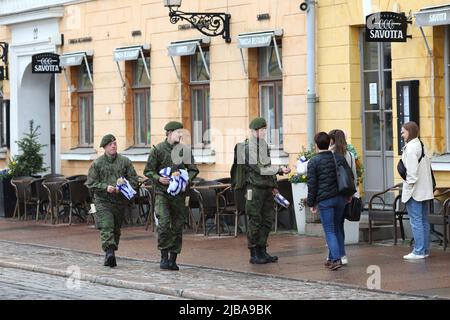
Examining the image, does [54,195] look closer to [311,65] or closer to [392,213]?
[311,65]

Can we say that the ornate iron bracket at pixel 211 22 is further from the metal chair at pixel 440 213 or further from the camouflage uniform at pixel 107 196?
the camouflage uniform at pixel 107 196

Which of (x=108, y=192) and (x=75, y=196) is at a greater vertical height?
(x=108, y=192)

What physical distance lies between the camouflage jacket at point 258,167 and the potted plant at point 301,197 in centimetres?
318

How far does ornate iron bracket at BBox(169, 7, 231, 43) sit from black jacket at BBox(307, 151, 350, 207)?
738 cm

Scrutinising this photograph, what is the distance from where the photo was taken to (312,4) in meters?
20.2

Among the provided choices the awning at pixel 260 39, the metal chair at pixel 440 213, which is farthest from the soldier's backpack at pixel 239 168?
the awning at pixel 260 39

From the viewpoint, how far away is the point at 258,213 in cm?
1575

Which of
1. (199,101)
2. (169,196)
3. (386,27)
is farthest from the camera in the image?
(199,101)

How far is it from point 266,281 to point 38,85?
15682 millimetres

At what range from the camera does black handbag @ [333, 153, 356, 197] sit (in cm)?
1483

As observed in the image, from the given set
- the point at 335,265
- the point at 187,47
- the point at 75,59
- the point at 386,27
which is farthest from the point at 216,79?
the point at 335,265

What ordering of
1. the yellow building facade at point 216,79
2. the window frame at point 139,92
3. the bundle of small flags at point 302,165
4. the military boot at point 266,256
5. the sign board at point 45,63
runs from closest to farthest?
the military boot at point 266,256 → the bundle of small flags at point 302,165 → the yellow building facade at point 216,79 → the window frame at point 139,92 → the sign board at point 45,63

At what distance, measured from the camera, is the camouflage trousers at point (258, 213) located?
15.7 meters

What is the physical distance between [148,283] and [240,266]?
2.00m
